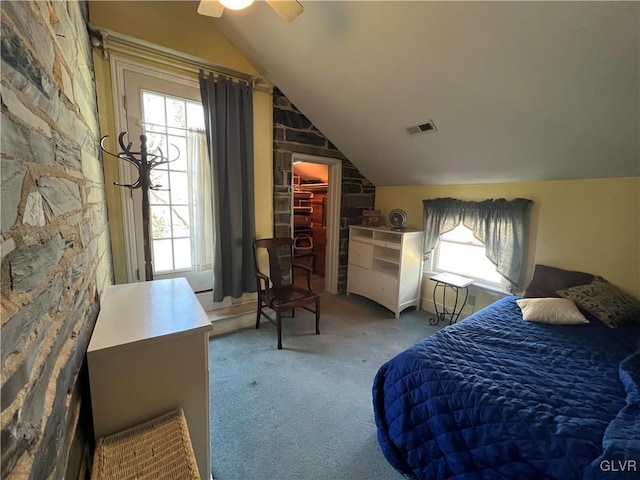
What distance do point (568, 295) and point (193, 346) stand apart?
9.22 ft

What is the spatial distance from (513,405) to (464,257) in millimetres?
2357

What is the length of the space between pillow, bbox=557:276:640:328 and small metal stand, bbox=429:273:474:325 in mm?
Result: 864

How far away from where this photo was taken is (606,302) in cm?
203

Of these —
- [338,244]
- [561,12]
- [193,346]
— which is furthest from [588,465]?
[338,244]

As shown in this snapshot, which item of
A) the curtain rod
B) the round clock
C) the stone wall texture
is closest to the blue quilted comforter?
the round clock

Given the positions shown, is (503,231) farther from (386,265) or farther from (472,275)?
(386,265)

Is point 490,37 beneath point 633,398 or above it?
above

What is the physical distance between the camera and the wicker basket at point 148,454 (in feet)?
2.80

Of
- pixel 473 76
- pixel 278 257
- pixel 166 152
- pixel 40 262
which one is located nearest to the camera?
pixel 40 262

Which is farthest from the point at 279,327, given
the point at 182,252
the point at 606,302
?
the point at 606,302

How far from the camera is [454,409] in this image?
4.11 feet

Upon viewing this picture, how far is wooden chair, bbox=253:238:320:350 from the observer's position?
260 cm

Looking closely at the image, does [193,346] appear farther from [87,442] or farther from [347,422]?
[347,422]

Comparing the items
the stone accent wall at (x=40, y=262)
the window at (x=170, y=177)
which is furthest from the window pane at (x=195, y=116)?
the stone accent wall at (x=40, y=262)
